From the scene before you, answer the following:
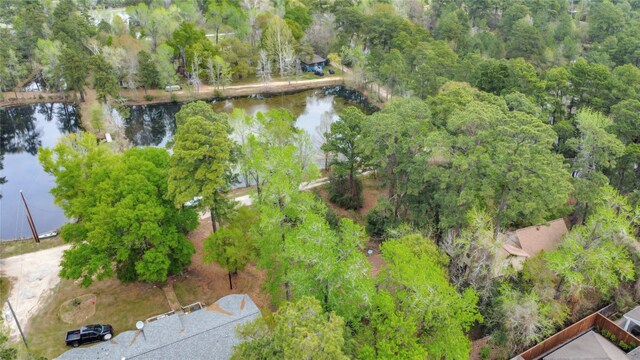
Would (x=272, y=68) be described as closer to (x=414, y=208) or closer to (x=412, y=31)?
(x=412, y=31)

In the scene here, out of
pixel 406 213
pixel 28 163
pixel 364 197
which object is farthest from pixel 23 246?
pixel 406 213

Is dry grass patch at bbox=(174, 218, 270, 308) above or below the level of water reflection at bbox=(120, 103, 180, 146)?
below

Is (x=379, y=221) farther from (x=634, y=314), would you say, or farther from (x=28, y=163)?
(x=28, y=163)

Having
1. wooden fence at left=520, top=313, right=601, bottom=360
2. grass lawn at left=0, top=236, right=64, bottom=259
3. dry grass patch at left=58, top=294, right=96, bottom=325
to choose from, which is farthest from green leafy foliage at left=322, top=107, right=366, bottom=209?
grass lawn at left=0, top=236, right=64, bottom=259

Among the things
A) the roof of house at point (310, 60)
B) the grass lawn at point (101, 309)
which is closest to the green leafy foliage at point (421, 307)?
the grass lawn at point (101, 309)

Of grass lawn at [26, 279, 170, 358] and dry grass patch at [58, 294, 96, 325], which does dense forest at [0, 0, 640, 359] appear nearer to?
grass lawn at [26, 279, 170, 358]
